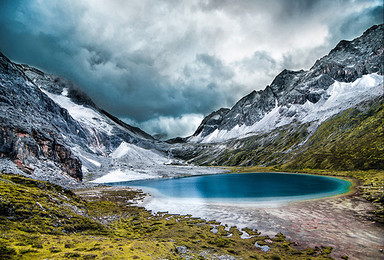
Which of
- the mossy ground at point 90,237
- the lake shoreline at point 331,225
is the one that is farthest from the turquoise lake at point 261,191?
the mossy ground at point 90,237

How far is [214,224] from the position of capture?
44812mm

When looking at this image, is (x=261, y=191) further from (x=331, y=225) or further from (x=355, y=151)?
(x=355, y=151)

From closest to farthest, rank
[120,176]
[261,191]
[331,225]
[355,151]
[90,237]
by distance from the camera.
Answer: [90,237] < [331,225] < [261,191] < [355,151] < [120,176]

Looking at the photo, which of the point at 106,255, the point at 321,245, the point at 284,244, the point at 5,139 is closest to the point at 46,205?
the point at 106,255

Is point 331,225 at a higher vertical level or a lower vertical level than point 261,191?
lower

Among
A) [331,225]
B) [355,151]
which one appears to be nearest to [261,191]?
[331,225]

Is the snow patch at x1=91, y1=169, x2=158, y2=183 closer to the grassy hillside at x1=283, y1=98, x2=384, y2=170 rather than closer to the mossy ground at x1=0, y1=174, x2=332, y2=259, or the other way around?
the mossy ground at x1=0, y1=174, x2=332, y2=259

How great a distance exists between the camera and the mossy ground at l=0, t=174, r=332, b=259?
20.2 metres

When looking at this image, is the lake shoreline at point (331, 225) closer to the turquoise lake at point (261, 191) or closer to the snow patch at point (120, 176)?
the turquoise lake at point (261, 191)

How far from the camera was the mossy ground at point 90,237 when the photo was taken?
2022 cm

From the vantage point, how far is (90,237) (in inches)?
1111

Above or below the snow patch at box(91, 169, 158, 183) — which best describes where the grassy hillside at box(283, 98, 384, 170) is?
above

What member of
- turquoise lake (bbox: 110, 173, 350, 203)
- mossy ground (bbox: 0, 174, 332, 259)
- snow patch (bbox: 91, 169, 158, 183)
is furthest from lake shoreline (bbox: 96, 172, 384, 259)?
snow patch (bbox: 91, 169, 158, 183)

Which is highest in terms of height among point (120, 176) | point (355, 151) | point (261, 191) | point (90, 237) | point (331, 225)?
point (355, 151)
